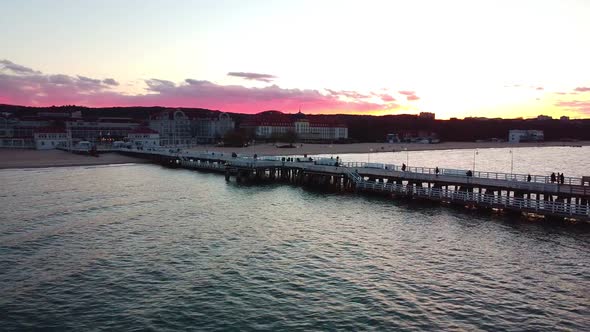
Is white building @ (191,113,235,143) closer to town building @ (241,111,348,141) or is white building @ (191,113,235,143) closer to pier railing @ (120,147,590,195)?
town building @ (241,111,348,141)

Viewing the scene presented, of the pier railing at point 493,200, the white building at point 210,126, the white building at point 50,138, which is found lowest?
the pier railing at point 493,200

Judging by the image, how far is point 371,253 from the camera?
88.6 ft

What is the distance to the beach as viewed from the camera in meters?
85.7

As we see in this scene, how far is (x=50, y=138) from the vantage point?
Answer: 116 m

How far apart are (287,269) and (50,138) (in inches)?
4369

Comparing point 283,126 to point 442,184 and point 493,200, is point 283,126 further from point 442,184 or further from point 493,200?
point 493,200

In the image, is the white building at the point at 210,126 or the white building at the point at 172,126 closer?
the white building at the point at 172,126

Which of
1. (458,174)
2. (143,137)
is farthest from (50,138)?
(458,174)

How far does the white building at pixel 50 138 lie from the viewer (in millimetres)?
113062

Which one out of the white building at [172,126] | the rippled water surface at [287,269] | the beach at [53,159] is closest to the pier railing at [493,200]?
the rippled water surface at [287,269]

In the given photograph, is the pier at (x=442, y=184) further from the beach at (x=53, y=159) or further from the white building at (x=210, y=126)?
the white building at (x=210, y=126)

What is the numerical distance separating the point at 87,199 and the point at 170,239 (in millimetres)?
20808

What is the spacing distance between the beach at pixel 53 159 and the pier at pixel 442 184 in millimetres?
30364

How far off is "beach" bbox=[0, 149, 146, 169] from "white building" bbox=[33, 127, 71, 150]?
6077 mm
